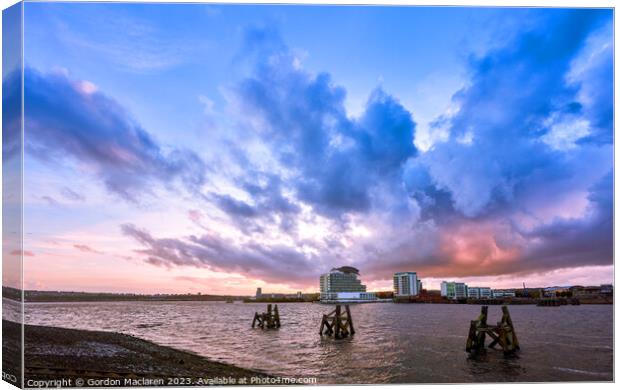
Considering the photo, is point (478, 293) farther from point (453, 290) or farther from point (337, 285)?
point (337, 285)

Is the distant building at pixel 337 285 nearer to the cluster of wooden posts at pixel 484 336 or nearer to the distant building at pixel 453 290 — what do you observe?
the cluster of wooden posts at pixel 484 336

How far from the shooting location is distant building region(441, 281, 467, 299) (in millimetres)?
129012

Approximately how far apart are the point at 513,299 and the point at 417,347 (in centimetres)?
10375

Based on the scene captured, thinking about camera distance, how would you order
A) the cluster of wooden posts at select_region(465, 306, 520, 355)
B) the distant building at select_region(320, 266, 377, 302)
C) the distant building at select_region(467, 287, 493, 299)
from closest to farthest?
the cluster of wooden posts at select_region(465, 306, 520, 355), the distant building at select_region(320, 266, 377, 302), the distant building at select_region(467, 287, 493, 299)

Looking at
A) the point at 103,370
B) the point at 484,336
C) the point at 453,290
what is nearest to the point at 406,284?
the point at 453,290

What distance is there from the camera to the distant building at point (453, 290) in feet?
423

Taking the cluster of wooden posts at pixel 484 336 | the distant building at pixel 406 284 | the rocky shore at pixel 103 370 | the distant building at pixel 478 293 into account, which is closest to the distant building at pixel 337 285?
the distant building at pixel 406 284

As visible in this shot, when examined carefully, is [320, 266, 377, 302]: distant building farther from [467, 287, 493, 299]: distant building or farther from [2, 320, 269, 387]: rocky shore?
[467, 287, 493, 299]: distant building

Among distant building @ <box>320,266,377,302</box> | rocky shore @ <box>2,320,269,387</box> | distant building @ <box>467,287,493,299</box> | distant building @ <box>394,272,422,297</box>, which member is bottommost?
distant building @ <box>467,287,493,299</box>

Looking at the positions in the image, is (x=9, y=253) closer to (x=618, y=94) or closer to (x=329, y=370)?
(x=329, y=370)

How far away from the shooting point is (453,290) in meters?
134

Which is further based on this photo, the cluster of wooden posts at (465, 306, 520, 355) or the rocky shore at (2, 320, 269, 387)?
the cluster of wooden posts at (465, 306, 520, 355)

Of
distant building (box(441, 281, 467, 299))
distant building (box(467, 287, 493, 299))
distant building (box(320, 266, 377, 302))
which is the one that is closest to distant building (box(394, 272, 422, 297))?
distant building (box(441, 281, 467, 299))

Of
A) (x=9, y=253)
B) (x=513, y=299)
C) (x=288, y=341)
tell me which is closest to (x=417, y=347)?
(x=288, y=341)
